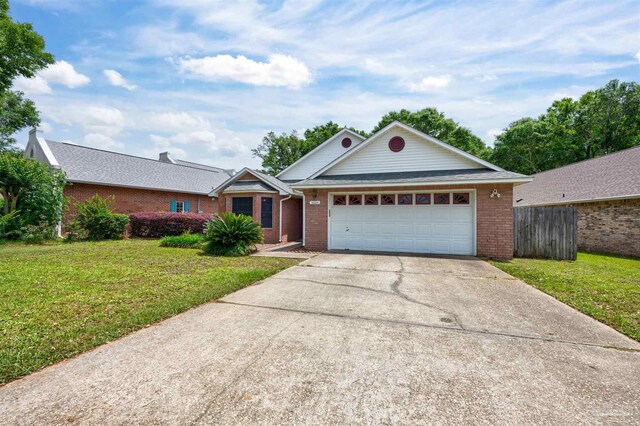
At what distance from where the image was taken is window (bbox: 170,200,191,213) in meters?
20.4

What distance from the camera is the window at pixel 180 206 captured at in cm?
2039

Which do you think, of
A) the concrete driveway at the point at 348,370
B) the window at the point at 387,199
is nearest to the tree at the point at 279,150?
the window at the point at 387,199

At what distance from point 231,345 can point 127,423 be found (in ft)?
4.24

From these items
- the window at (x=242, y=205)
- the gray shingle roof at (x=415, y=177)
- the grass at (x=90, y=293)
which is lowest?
the grass at (x=90, y=293)

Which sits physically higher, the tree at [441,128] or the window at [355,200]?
the tree at [441,128]

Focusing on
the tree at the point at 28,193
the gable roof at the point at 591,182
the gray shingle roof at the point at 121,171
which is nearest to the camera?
the gable roof at the point at 591,182

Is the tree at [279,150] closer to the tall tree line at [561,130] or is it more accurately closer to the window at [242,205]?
the tall tree line at [561,130]

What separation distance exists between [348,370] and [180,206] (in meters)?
20.9

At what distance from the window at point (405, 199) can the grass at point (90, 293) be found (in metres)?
4.85

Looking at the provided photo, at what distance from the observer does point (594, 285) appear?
20.8ft

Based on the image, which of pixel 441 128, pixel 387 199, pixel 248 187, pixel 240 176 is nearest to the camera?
pixel 387 199

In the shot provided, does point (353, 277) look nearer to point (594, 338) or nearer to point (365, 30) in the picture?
point (594, 338)

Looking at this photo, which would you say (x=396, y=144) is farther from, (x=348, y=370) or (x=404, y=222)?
(x=348, y=370)

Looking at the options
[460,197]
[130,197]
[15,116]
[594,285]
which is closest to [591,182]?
[460,197]
